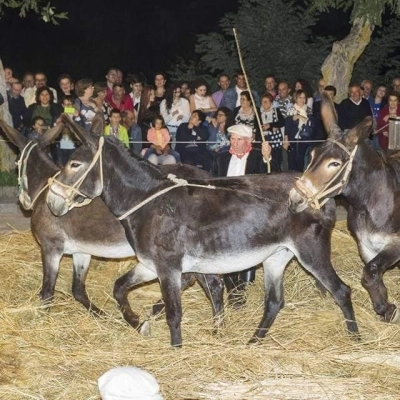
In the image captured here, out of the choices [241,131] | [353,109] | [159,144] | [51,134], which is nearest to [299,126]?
[353,109]

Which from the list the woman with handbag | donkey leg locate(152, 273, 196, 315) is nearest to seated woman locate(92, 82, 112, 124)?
the woman with handbag

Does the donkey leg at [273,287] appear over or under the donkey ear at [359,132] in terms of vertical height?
under

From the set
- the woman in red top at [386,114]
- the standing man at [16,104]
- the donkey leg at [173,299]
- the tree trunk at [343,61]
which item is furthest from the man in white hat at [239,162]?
the tree trunk at [343,61]

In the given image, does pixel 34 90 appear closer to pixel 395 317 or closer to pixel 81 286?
pixel 81 286

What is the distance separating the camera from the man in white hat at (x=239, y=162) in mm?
9742

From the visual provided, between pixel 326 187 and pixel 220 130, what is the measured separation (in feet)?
20.2

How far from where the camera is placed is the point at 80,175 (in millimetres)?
8062

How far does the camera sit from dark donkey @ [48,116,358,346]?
8.12 metres

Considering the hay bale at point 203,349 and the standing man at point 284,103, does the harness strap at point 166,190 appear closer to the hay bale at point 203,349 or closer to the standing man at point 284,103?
the hay bale at point 203,349

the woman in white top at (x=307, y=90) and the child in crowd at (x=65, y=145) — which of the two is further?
the woman in white top at (x=307, y=90)

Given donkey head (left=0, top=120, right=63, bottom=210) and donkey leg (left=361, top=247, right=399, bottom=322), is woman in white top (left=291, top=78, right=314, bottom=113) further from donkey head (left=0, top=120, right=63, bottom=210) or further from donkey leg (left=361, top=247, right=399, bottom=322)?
donkey leg (left=361, top=247, right=399, bottom=322)

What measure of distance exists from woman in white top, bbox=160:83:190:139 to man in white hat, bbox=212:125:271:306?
17.0 ft

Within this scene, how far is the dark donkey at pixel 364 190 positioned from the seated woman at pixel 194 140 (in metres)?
5.76

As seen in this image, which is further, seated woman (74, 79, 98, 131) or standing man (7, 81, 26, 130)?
standing man (7, 81, 26, 130)
